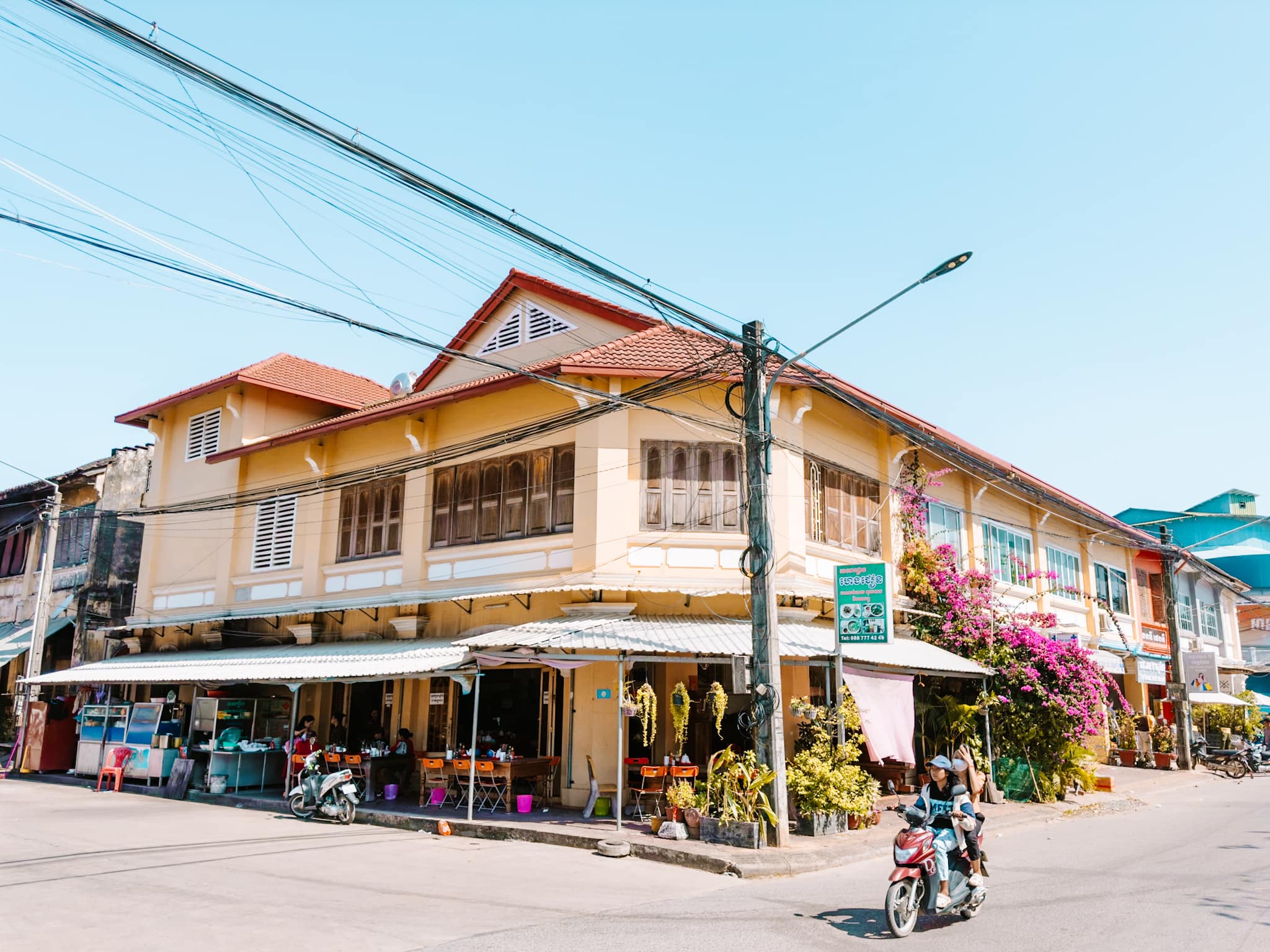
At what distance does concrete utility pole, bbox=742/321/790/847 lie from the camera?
1258 centimetres

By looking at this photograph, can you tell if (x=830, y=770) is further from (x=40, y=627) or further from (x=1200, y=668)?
(x=1200, y=668)

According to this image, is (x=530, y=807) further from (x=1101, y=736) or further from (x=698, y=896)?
(x=1101, y=736)

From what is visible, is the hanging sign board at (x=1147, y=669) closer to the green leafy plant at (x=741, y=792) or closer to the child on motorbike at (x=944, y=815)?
the green leafy plant at (x=741, y=792)

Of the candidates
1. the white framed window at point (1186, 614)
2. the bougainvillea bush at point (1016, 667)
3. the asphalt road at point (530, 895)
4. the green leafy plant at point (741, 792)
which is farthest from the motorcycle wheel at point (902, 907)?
the white framed window at point (1186, 614)

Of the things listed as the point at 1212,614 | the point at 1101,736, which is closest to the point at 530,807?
the point at 1101,736

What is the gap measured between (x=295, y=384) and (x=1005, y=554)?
17399 mm

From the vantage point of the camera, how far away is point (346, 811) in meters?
14.9

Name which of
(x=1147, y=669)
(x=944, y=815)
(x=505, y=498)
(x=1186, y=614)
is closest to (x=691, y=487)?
(x=505, y=498)

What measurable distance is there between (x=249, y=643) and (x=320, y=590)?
284 centimetres

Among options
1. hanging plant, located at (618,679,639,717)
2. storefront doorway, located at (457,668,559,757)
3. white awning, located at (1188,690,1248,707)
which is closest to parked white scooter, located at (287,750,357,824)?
storefront doorway, located at (457,668,559,757)

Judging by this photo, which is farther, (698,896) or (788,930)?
(698,896)

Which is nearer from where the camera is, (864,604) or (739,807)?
(739,807)

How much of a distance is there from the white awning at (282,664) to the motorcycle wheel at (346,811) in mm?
1883

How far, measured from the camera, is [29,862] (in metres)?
10.6
